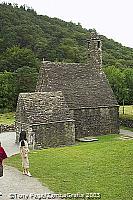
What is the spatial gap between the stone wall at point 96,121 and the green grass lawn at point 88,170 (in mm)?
10707

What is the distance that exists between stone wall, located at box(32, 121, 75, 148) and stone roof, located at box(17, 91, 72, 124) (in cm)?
39

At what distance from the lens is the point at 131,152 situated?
70.7 ft

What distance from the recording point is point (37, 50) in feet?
281

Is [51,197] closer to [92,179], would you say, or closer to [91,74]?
[92,179]

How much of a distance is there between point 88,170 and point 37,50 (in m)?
69.5

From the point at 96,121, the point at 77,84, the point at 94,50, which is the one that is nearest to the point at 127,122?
the point at 96,121

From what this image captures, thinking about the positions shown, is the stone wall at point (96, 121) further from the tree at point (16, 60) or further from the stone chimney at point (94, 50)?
the tree at point (16, 60)

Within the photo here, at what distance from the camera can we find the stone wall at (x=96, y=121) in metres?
35.2

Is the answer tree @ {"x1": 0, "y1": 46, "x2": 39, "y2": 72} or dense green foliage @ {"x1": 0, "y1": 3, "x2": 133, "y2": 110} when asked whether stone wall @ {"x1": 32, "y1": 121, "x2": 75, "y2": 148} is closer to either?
dense green foliage @ {"x1": 0, "y1": 3, "x2": 133, "y2": 110}

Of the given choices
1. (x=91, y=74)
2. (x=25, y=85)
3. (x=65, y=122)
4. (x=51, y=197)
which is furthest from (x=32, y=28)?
(x=51, y=197)

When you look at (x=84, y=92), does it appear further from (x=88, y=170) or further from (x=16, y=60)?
(x=16, y=60)

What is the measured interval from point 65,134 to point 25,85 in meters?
29.3

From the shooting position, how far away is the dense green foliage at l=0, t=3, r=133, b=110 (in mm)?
59969

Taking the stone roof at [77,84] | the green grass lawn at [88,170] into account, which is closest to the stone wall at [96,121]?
the stone roof at [77,84]
